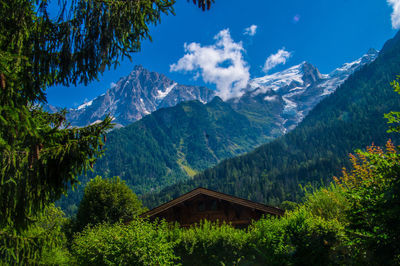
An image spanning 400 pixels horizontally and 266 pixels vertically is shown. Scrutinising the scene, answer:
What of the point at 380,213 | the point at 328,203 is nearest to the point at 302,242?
the point at 328,203

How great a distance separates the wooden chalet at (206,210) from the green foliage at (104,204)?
38.8 feet

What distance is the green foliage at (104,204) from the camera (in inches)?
1123

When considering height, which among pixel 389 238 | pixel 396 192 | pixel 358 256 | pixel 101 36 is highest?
pixel 101 36

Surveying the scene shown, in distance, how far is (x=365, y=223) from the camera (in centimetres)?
575

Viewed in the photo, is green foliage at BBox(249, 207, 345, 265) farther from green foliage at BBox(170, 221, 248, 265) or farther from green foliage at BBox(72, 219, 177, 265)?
green foliage at BBox(72, 219, 177, 265)

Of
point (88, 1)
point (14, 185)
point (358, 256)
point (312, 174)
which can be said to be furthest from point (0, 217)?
point (312, 174)

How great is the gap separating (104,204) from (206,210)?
1561cm

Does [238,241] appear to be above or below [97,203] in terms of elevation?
below

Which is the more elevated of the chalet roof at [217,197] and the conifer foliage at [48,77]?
the conifer foliage at [48,77]

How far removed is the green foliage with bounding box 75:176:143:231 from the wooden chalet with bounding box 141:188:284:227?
11.8 meters

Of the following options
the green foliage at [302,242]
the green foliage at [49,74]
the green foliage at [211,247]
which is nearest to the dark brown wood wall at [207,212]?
the green foliage at [211,247]

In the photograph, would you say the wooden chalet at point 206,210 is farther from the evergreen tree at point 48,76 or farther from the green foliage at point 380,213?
the evergreen tree at point 48,76

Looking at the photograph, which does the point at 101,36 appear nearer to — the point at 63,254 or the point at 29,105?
the point at 29,105

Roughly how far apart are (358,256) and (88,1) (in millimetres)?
8457
